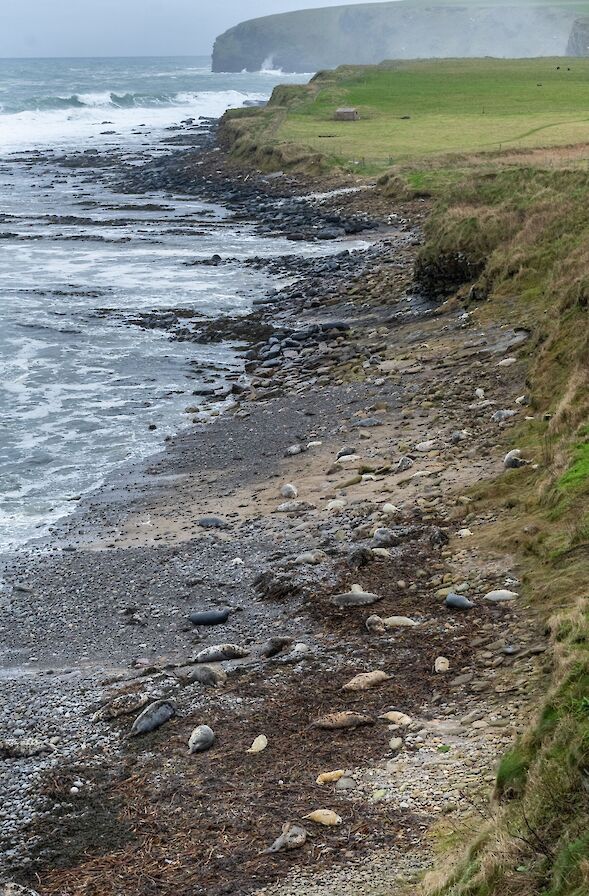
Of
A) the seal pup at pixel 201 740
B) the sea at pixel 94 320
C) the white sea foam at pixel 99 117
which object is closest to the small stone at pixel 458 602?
the seal pup at pixel 201 740

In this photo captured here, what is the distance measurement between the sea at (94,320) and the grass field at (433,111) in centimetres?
980

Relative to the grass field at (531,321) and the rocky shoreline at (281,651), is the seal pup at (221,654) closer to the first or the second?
the rocky shoreline at (281,651)

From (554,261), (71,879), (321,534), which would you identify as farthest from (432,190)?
(71,879)

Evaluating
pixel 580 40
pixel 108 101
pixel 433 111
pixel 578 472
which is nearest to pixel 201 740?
pixel 578 472

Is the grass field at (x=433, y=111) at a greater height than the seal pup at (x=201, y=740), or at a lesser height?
greater

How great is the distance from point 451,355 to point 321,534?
727 centimetres

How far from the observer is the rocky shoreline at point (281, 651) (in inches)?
274

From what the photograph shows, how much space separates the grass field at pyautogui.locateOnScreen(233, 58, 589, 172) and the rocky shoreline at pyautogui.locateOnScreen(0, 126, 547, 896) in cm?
3150

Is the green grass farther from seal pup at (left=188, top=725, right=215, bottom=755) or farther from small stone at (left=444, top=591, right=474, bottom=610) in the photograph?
seal pup at (left=188, top=725, right=215, bottom=755)

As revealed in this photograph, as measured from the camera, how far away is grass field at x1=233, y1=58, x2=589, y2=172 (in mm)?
48281

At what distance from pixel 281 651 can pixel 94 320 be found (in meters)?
20.5

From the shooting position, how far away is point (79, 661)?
1070 centimetres

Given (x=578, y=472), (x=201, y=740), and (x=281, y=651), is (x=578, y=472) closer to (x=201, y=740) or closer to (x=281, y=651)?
(x=281, y=651)

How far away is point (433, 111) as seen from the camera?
64875 mm
